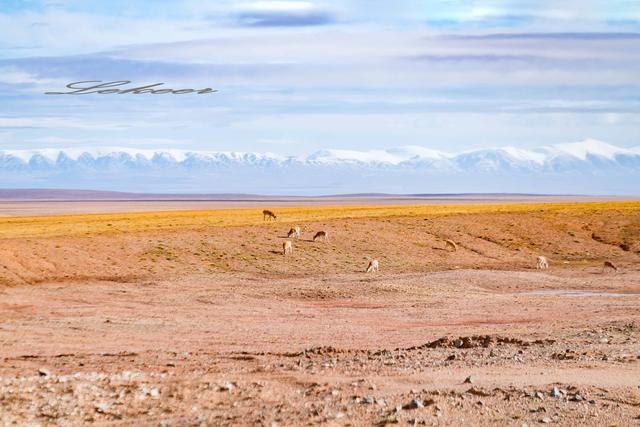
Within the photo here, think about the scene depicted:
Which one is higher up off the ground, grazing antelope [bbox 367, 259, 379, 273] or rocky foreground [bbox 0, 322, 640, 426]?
rocky foreground [bbox 0, 322, 640, 426]

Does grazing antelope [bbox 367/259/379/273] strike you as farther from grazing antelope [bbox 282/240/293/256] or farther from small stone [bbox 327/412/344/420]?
small stone [bbox 327/412/344/420]

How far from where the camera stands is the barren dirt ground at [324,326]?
51.1 feet

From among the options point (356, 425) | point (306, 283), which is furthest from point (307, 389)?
→ point (306, 283)

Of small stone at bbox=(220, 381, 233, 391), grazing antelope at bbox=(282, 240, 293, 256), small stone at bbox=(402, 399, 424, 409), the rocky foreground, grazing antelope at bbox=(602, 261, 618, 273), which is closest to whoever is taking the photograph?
the rocky foreground

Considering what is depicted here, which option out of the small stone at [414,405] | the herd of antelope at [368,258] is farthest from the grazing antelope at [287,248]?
the small stone at [414,405]

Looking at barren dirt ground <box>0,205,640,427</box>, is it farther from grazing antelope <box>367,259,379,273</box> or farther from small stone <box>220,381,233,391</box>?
grazing antelope <box>367,259,379,273</box>

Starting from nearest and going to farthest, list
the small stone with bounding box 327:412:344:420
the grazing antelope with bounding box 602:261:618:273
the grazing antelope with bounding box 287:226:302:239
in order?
the small stone with bounding box 327:412:344:420, the grazing antelope with bounding box 602:261:618:273, the grazing antelope with bounding box 287:226:302:239

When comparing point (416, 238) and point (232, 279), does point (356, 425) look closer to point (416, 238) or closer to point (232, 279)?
point (232, 279)

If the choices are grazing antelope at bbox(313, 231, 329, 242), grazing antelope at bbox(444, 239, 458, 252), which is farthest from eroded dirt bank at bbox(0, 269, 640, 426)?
grazing antelope at bbox(444, 239, 458, 252)

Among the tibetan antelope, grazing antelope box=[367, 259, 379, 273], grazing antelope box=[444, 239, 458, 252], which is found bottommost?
grazing antelope box=[367, 259, 379, 273]

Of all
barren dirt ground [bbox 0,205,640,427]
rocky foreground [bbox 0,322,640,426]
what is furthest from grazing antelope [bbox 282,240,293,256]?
rocky foreground [bbox 0,322,640,426]

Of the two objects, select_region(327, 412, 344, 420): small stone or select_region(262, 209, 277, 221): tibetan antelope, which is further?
select_region(262, 209, 277, 221): tibetan antelope

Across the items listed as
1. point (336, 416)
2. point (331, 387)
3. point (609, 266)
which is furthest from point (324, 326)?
point (609, 266)

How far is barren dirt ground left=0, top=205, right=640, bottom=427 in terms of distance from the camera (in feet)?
51.1
